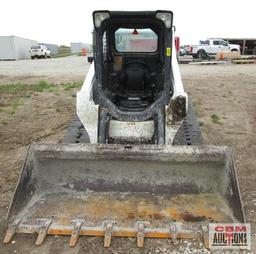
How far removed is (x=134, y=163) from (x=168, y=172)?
0.36 meters

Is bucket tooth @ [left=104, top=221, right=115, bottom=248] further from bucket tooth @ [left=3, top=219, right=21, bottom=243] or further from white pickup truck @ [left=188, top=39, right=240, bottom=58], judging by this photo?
white pickup truck @ [left=188, top=39, right=240, bottom=58]

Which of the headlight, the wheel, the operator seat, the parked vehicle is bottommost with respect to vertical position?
the parked vehicle

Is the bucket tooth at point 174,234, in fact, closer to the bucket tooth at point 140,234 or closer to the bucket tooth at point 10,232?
the bucket tooth at point 140,234

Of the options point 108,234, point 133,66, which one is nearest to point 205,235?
point 108,234

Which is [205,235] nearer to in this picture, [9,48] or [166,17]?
[166,17]

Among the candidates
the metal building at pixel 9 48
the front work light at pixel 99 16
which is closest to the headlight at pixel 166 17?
the front work light at pixel 99 16

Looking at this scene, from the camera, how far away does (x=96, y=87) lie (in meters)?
4.64

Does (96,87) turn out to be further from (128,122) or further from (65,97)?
(65,97)

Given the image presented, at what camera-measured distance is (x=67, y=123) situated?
6.95 meters

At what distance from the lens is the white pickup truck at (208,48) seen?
2900cm

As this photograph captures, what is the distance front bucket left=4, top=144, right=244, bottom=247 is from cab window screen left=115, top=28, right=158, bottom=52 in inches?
103

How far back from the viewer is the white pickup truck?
29000 mm

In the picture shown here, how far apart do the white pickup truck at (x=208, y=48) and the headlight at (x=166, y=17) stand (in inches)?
1010

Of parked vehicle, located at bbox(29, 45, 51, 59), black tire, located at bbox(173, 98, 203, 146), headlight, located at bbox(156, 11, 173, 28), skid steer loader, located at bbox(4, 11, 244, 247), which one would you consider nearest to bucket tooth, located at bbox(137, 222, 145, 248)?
skid steer loader, located at bbox(4, 11, 244, 247)
